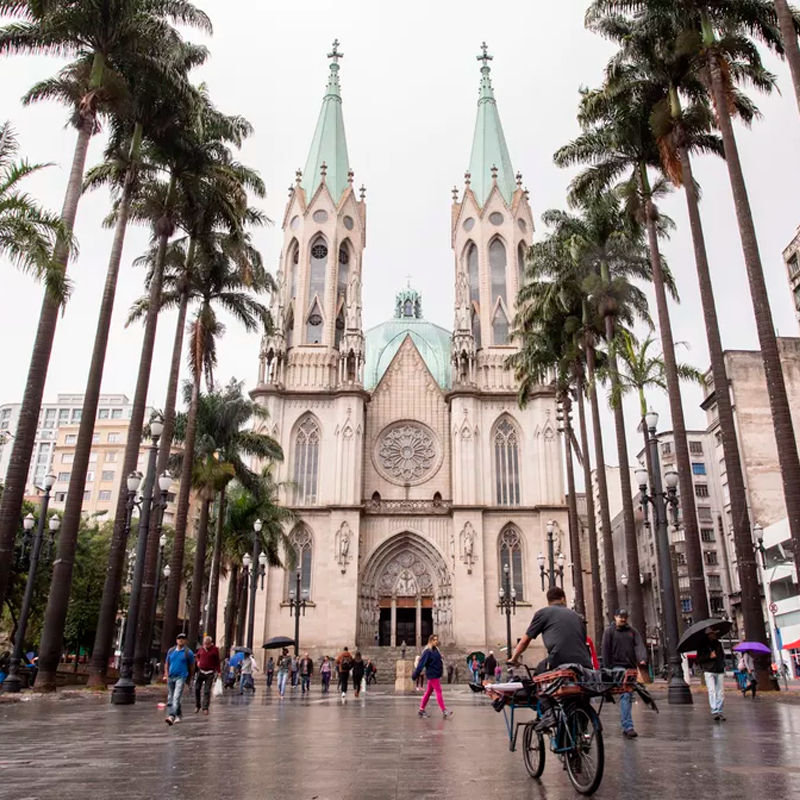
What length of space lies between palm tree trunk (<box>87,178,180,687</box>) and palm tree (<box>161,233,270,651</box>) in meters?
3.24

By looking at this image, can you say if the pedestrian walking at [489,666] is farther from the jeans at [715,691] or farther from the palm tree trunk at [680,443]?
the jeans at [715,691]

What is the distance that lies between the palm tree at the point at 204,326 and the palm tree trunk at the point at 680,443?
573 inches

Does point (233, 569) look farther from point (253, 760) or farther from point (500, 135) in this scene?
point (500, 135)

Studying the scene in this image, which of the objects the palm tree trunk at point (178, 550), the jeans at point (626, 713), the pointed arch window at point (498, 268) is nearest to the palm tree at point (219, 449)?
the palm tree trunk at point (178, 550)

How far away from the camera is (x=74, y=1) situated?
1789 cm

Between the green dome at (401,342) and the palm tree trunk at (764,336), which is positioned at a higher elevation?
the green dome at (401,342)

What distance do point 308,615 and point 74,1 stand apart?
1254 inches

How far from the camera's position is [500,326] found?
48781 mm

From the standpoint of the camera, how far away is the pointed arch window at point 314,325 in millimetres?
48312

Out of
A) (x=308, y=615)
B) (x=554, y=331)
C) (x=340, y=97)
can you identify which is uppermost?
(x=340, y=97)

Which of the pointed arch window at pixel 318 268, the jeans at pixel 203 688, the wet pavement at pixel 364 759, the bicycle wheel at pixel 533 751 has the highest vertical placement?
the pointed arch window at pixel 318 268

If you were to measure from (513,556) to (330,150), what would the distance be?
31492mm

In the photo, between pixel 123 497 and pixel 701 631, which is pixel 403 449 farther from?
pixel 701 631

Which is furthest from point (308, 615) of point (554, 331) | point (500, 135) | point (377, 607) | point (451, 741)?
point (500, 135)
